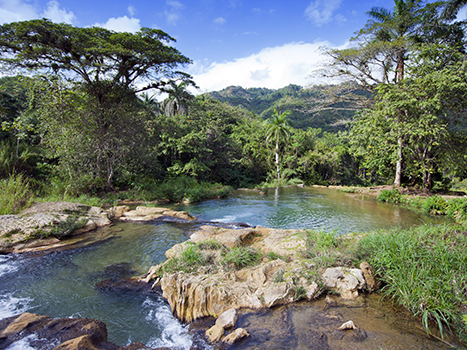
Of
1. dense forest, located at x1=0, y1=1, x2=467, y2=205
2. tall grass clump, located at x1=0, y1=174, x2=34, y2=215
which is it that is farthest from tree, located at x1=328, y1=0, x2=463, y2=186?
tall grass clump, located at x1=0, y1=174, x2=34, y2=215

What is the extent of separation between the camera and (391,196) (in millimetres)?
15172

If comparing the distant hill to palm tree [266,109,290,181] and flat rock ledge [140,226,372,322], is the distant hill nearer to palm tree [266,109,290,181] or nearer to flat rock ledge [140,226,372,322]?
palm tree [266,109,290,181]

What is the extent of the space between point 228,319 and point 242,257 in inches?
68.9

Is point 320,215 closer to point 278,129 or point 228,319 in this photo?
point 228,319

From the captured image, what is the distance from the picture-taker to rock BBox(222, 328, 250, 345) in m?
3.12

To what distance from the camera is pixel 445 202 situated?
11.4 metres

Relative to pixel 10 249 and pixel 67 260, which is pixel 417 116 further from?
pixel 10 249

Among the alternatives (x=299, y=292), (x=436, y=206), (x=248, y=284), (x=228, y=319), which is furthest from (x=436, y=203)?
(x=228, y=319)

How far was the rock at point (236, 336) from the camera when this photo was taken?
3125 millimetres

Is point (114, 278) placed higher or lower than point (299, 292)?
lower

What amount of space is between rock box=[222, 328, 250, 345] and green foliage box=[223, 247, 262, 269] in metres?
1.76

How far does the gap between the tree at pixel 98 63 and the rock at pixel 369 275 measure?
1340cm

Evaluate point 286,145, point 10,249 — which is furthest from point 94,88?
point 286,145

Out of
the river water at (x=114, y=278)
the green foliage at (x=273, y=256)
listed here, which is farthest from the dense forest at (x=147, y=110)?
Answer: the green foliage at (x=273, y=256)
